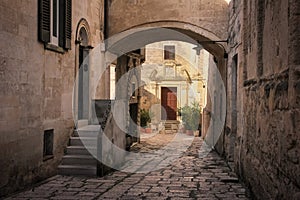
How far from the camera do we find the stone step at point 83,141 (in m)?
9.83

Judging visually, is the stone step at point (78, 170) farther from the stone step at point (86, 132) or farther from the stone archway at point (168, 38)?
the stone archway at point (168, 38)

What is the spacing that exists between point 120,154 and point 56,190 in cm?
326

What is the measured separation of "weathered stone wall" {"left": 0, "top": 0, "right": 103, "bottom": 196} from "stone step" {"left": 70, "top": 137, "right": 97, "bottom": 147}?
8.5 inches

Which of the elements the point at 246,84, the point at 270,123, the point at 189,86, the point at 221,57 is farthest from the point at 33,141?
the point at 189,86

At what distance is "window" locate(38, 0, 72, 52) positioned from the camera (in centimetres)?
845

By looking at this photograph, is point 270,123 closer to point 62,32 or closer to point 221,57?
point 62,32

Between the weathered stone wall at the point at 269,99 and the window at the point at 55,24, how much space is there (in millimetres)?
3755

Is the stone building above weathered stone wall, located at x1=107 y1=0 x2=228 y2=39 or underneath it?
underneath

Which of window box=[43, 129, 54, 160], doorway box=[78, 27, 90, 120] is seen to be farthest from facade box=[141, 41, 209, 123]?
window box=[43, 129, 54, 160]

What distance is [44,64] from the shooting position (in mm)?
8617

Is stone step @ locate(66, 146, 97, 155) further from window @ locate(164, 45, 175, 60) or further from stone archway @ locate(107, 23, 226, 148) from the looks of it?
window @ locate(164, 45, 175, 60)

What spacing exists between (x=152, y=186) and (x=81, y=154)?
2.24 meters

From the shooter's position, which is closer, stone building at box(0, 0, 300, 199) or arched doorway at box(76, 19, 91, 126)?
stone building at box(0, 0, 300, 199)

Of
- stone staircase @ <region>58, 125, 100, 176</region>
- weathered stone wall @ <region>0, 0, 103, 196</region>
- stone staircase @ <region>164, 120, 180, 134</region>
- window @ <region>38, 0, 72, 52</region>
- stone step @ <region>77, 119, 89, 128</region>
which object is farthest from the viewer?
stone staircase @ <region>164, 120, 180, 134</region>
